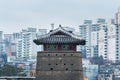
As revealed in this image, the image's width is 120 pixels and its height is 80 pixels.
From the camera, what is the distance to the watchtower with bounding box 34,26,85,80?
47.9 meters

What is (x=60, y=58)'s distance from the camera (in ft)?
158

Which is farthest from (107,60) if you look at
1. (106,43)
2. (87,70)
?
(87,70)

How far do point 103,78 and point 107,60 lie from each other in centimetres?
5926

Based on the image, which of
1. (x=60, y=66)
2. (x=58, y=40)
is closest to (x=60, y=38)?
(x=58, y=40)

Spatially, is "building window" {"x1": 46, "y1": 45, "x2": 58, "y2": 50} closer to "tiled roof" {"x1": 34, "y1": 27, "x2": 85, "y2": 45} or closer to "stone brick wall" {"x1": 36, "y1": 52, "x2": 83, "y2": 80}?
"tiled roof" {"x1": 34, "y1": 27, "x2": 85, "y2": 45}

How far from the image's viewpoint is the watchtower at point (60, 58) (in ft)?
157

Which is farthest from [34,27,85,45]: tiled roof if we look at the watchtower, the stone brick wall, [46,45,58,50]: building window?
the stone brick wall

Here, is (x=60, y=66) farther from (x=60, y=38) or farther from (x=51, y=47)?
(x=60, y=38)

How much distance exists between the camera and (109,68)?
158750mm

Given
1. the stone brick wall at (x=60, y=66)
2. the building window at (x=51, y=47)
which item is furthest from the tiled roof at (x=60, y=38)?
the stone brick wall at (x=60, y=66)

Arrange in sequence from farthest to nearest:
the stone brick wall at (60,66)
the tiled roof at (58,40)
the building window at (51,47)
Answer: the building window at (51,47) → the tiled roof at (58,40) → the stone brick wall at (60,66)

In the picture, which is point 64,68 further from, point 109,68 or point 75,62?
point 109,68

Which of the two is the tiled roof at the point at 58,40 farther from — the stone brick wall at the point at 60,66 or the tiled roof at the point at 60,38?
the stone brick wall at the point at 60,66

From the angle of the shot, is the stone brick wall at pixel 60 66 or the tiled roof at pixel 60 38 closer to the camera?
the stone brick wall at pixel 60 66
